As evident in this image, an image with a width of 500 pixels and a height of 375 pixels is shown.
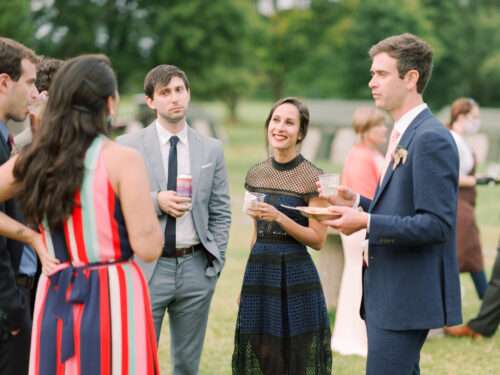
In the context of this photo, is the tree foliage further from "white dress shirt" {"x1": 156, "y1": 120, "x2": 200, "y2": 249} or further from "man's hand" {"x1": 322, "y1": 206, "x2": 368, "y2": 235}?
"man's hand" {"x1": 322, "y1": 206, "x2": 368, "y2": 235}

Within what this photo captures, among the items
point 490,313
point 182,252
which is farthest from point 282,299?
point 490,313

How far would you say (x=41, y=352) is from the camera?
330 cm

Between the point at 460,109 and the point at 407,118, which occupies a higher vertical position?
the point at 460,109

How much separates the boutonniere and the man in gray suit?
1595 millimetres

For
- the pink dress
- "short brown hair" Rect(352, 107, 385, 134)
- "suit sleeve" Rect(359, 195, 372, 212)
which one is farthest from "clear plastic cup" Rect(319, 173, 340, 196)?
"short brown hair" Rect(352, 107, 385, 134)

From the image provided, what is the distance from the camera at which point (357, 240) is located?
22.6 ft

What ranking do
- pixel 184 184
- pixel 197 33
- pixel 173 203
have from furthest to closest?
pixel 197 33 < pixel 173 203 < pixel 184 184

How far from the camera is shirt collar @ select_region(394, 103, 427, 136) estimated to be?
3719mm

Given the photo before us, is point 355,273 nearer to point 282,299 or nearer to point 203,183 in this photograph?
point 282,299

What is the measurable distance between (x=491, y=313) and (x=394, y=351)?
411cm

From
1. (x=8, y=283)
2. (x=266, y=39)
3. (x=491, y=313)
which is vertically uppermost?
(x=266, y=39)

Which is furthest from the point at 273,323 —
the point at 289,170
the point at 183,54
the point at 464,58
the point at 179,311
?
the point at 464,58

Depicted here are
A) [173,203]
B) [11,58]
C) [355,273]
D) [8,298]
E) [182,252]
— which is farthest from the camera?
[355,273]

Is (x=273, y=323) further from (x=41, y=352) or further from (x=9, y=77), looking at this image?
(x=9, y=77)
